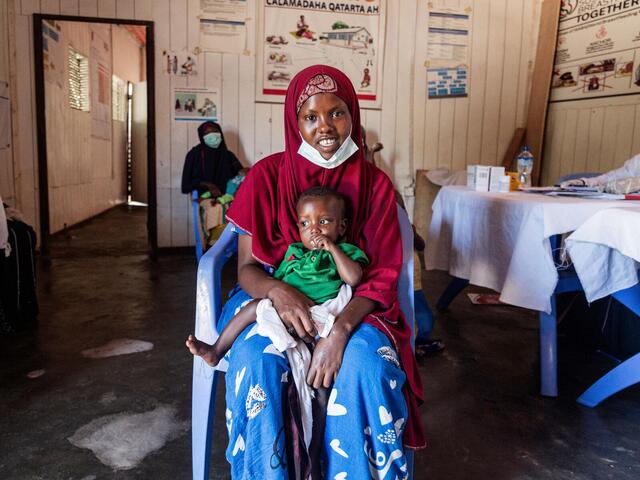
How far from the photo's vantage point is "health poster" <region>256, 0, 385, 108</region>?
5020mm

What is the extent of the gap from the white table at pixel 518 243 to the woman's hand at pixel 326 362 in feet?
4.26

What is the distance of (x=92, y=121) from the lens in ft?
24.1

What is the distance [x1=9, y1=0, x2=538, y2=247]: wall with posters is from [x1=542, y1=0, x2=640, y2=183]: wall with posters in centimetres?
53

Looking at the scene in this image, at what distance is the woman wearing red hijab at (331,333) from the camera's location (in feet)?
3.73

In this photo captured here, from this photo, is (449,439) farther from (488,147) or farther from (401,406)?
(488,147)

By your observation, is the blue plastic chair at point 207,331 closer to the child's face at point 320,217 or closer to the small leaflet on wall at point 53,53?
the child's face at point 320,217

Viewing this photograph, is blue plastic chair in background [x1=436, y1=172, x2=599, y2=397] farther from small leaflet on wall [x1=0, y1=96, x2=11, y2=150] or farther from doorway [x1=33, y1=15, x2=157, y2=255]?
small leaflet on wall [x1=0, y1=96, x2=11, y2=150]

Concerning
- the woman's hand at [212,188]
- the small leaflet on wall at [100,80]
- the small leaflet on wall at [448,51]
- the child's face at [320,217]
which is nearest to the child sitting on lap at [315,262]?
the child's face at [320,217]

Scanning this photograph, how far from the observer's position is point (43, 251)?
492 cm

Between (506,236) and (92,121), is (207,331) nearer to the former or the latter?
(506,236)

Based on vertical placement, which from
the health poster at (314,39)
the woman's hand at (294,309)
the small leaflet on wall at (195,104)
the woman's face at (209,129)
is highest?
the health poster at (314,39)

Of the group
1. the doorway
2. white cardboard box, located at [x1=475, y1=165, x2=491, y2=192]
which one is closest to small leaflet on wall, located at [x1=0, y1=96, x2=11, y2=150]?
the doorway

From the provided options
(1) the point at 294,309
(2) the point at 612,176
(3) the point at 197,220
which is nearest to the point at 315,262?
(1) the point at 294,309

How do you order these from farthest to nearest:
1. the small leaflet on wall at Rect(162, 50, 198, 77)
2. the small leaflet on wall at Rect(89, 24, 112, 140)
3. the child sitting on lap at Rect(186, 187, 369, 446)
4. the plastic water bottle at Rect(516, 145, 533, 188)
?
the small leaflet on wall at Rect(89, 24, 112, 140), the small leaflet on wall at Rect(162, 50, 198, 77), the plastic water bottle at Rect(516, 145, 533, 188), the child sitting on lap at Rect(186, 187, 369, 446)
